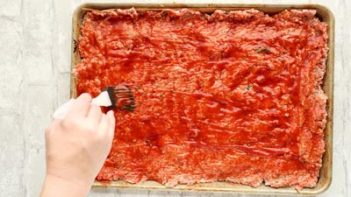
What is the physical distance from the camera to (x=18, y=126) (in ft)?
6.02

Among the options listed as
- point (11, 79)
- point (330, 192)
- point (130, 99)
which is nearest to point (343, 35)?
point (330, 192)

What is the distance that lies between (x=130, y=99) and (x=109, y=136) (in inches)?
18.8

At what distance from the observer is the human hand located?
3.75 ft

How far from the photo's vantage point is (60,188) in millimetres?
1131

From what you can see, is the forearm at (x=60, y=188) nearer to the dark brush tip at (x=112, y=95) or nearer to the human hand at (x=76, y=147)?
the human hand at (x=76, y=147)

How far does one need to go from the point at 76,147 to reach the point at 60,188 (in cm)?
9

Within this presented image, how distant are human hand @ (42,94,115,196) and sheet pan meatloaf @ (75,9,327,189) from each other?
1.73ft

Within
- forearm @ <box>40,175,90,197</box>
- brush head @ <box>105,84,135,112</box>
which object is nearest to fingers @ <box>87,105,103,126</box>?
forearm @ <box>40,175,90,197</box>

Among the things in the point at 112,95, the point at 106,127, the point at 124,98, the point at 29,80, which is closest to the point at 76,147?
the point at 106,127

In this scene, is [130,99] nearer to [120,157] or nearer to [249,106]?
[120,157]

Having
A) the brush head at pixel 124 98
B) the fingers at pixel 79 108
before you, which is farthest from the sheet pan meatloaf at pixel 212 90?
the fingers at pixel 79 108

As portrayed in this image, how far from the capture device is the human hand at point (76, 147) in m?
1.14

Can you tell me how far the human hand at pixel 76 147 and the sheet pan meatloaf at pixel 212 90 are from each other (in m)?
0.53

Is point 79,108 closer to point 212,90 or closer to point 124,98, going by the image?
point 124,98
